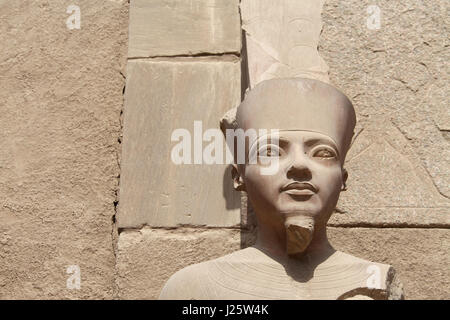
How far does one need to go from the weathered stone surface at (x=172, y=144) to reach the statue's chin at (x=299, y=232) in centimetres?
85

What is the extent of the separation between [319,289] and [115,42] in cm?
173

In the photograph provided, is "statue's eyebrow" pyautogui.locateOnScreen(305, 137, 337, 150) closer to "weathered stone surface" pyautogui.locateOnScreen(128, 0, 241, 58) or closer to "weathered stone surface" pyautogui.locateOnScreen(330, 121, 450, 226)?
"weathered stone surface" pyautogui.locateOnScreen(330, 121, 450, 226)

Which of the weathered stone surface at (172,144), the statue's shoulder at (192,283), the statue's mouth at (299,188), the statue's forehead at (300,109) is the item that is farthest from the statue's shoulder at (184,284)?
the weathered stone surface at (172,144)

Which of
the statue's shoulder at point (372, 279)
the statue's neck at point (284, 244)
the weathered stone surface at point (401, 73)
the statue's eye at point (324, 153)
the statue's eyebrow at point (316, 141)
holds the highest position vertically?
the weathered stone surface at point (401, 73)

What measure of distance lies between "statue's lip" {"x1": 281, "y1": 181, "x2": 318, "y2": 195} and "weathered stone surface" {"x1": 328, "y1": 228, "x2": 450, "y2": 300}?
83 cm

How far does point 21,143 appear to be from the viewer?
179 inches

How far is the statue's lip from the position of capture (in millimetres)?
3398

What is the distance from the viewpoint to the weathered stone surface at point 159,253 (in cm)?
416

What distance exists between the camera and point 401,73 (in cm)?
448

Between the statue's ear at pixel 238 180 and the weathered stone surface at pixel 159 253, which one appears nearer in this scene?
the statue's ear at pixel 238 180

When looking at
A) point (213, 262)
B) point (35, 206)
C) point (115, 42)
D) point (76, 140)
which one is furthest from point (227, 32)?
point (213, 262)

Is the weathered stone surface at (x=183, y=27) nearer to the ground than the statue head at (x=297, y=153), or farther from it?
farther from it

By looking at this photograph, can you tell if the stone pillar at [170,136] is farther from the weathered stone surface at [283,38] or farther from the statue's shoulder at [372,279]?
the statue's shoulder at [372,279]

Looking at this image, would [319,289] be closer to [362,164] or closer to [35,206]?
[362,164]
